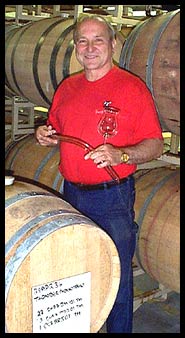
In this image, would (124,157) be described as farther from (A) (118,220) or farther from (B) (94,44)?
(B) (94,44)

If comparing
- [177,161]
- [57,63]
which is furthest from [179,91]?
[57,63]

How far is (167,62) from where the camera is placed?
240 cm

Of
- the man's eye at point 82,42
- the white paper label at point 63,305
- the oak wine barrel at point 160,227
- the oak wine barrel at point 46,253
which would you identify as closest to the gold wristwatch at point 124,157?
the oak wine barrel at point 46,253

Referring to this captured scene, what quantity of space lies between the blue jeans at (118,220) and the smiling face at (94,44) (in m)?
0.61

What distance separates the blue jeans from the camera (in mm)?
2393

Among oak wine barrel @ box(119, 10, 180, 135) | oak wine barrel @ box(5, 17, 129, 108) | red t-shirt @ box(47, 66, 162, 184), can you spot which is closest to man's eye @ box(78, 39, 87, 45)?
red t-shirt @ box(47, 66, 162, 184)

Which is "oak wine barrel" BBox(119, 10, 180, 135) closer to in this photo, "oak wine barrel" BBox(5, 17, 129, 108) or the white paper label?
"oak wine barrel" BBox(5, 17, 129, 108)

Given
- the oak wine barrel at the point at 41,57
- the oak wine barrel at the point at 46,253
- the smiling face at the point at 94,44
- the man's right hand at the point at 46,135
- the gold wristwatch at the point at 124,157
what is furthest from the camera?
the oak wine barrel at the point at 41,57

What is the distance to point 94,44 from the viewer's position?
2.38 m

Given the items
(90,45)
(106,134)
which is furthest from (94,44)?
(106,134)

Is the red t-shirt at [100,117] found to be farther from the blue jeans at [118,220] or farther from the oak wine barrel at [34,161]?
the oak wine barrel at [34,161]

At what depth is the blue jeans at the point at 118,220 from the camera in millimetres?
2393

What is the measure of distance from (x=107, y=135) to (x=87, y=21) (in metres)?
0.59

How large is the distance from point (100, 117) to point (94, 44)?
1.26ft
